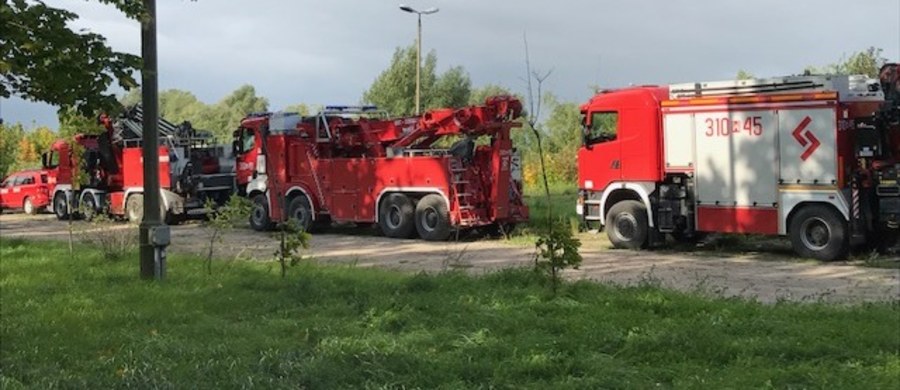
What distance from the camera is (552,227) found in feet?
30.9

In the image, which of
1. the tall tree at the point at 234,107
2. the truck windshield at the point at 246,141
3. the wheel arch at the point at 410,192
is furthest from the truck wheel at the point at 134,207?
the tall tree at the point at 234,107

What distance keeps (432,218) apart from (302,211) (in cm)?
446

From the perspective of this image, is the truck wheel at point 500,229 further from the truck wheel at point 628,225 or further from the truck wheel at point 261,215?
the truck wheel at point 261,215

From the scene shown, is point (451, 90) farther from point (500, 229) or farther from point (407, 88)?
point (500, 229)

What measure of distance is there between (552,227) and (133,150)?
2143cm

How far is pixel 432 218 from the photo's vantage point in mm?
19391

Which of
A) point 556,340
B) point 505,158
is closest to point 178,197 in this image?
point 505,158

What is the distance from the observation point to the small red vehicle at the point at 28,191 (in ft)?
112

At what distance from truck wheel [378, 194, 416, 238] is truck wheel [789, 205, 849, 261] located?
337 inches

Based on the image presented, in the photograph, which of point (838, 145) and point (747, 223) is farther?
point (747, 223)

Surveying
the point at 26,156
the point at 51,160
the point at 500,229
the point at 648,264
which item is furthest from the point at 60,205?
the point at 648,264

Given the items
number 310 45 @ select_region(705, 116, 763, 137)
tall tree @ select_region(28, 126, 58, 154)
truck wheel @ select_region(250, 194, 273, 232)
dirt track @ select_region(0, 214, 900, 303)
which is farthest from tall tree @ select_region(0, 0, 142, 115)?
tall tree @ select_region(28, 126, 58, 154)

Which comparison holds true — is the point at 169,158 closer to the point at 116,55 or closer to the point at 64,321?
the point at 64,321

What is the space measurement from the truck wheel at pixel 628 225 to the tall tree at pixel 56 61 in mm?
11781
